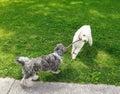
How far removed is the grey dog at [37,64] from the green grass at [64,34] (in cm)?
34

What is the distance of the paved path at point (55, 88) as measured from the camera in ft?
15.5

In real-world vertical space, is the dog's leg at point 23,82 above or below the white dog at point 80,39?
below

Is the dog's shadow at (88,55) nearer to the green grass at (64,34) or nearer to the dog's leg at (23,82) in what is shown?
the green grass at (64,34)

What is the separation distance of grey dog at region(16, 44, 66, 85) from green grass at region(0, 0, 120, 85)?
34cm

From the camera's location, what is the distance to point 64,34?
6.95 metres

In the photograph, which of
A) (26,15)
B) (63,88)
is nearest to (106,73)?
(63,88)

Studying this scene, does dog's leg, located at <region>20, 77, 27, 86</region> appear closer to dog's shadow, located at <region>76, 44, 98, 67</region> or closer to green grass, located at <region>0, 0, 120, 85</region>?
green grass, located at <region>0, 0, 120, 85</region>

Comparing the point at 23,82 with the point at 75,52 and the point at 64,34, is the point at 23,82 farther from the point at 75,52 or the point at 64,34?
the point at 64,34

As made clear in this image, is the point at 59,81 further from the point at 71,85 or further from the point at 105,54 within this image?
the point at 105,54

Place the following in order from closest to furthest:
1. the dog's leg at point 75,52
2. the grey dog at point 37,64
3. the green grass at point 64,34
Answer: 1. the grey dog at point 37,64
2. the green grass at point 64,34
3. the dog's leg at point 75,52

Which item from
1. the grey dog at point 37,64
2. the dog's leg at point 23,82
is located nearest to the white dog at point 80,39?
the grey dog at point 37,64

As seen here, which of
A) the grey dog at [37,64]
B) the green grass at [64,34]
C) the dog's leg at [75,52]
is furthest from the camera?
the dog's leg at [75,52]

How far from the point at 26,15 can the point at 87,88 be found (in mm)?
4171

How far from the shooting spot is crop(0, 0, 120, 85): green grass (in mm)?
5328
